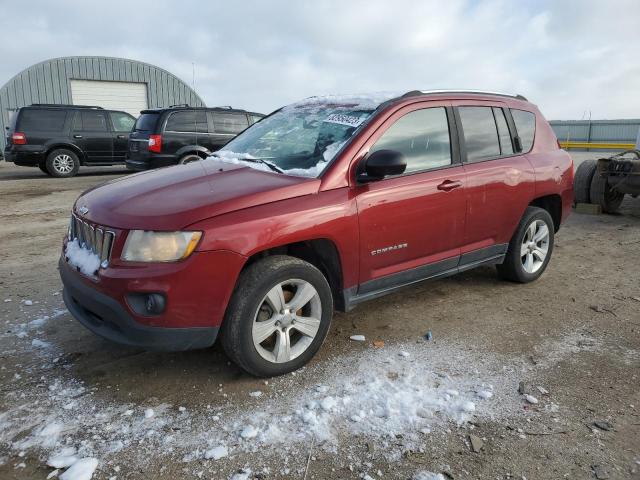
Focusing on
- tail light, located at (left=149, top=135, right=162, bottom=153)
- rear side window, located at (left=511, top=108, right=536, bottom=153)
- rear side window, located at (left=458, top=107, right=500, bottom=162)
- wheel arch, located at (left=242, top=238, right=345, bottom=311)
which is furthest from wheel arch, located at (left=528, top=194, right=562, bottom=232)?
tail light, located at (left=149, top=135, right=162, bottom=153)

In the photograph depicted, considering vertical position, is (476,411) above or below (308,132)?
below

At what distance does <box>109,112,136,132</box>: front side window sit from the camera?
1451 centimetres

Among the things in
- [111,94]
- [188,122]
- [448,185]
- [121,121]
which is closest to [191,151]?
[188,122]

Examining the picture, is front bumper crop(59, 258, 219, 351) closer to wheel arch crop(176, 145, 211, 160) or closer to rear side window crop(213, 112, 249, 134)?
wheel arch crop(176, 145, 211, 160)

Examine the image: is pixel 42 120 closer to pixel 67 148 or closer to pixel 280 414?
pixel 67 148

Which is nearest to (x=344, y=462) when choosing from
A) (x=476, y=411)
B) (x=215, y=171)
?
(x=476, y=411)

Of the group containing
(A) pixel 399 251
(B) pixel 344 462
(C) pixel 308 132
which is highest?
(C) pixel 308 132

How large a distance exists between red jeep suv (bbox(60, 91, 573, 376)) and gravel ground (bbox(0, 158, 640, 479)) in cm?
37

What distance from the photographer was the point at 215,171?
3461 mm

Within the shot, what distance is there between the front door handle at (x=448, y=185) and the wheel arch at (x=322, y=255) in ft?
3.40

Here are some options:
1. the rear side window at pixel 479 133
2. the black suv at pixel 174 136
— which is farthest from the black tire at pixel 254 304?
the black suv at pixel 174 136

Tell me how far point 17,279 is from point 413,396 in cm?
404

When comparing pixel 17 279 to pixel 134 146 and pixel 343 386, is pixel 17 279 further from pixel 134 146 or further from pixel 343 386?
pixel 134 146

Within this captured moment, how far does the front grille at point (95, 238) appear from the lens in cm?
276
